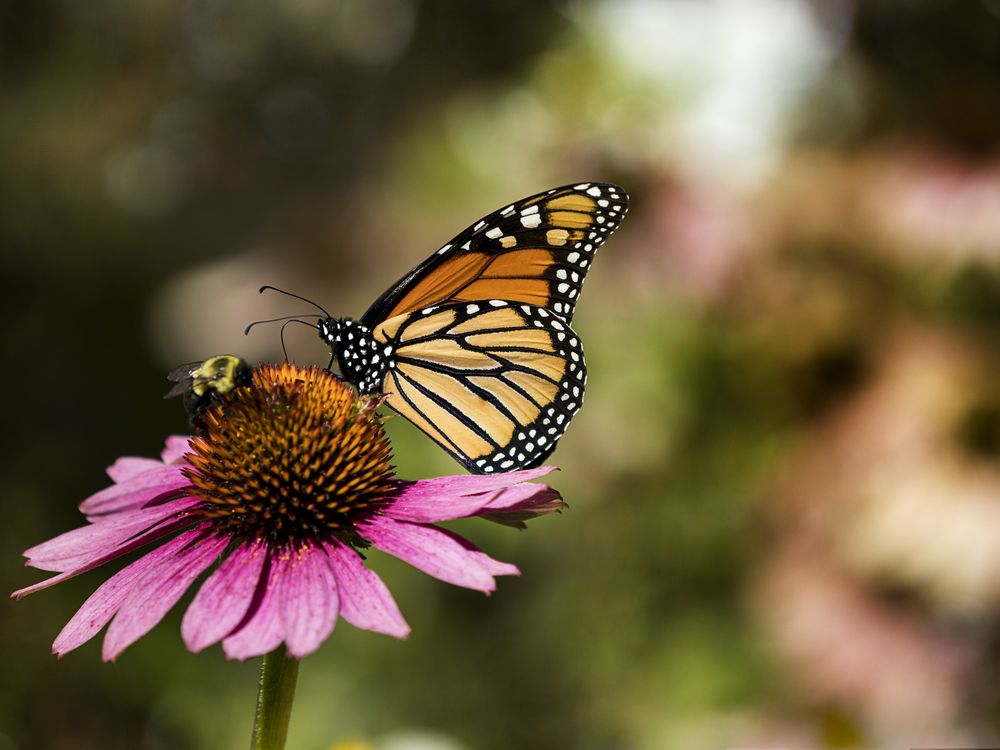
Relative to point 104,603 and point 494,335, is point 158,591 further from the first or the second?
point 494,335

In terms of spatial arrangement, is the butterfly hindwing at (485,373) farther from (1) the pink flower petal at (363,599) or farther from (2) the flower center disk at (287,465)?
(1) the pink flower petal at (363,599)

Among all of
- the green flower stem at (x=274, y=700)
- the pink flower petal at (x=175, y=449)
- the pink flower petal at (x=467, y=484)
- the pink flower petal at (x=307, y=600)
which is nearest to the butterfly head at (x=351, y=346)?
the pink flower petal at (x=175, y=449)

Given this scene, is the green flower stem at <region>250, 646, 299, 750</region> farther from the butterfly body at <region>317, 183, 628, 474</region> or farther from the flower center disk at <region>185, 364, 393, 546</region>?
the butterfly body at <region>317, 183, 628, 474</region>

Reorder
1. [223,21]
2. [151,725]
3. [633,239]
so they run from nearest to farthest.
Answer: [633,239] → [151,725] → [223,21]

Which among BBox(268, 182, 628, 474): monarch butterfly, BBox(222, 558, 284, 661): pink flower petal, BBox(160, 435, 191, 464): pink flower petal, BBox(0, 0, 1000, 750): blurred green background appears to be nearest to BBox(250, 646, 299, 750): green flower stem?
BBox(222, 558, 284, 661): pink flower petal

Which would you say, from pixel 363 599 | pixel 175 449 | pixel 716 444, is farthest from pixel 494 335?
pixel 716 444

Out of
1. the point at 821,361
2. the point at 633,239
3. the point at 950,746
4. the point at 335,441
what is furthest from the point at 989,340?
the point at 335,441

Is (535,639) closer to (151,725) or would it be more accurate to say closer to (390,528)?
(151,725)
